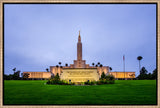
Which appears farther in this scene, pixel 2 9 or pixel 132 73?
pixel 132 73

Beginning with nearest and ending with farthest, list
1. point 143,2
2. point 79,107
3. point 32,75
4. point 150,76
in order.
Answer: point 79,107 → point 143,2 → point 150,76 → point 32,75

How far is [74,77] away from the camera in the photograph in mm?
26812

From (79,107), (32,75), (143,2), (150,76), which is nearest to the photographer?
(79,107)

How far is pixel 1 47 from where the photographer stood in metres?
6.83

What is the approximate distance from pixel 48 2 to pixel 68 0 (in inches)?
38.8

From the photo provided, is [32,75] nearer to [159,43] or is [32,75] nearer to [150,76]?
[150,76]

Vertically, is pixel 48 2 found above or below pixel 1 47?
above

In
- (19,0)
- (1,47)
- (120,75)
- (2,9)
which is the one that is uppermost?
(19,0)

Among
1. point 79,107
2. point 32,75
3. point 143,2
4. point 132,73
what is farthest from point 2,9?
point 132,73

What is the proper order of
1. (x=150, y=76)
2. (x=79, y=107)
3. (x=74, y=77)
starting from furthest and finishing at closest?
(x=150, y=76) → (x=74, y=77) → (x=79, y=107)

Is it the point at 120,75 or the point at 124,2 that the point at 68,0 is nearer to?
the point at 124,2

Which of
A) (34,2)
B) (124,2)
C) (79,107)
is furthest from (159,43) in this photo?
(34,2)

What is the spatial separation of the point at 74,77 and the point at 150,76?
35.3 m

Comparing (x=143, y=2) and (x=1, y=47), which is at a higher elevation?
(x=143, y=2)
